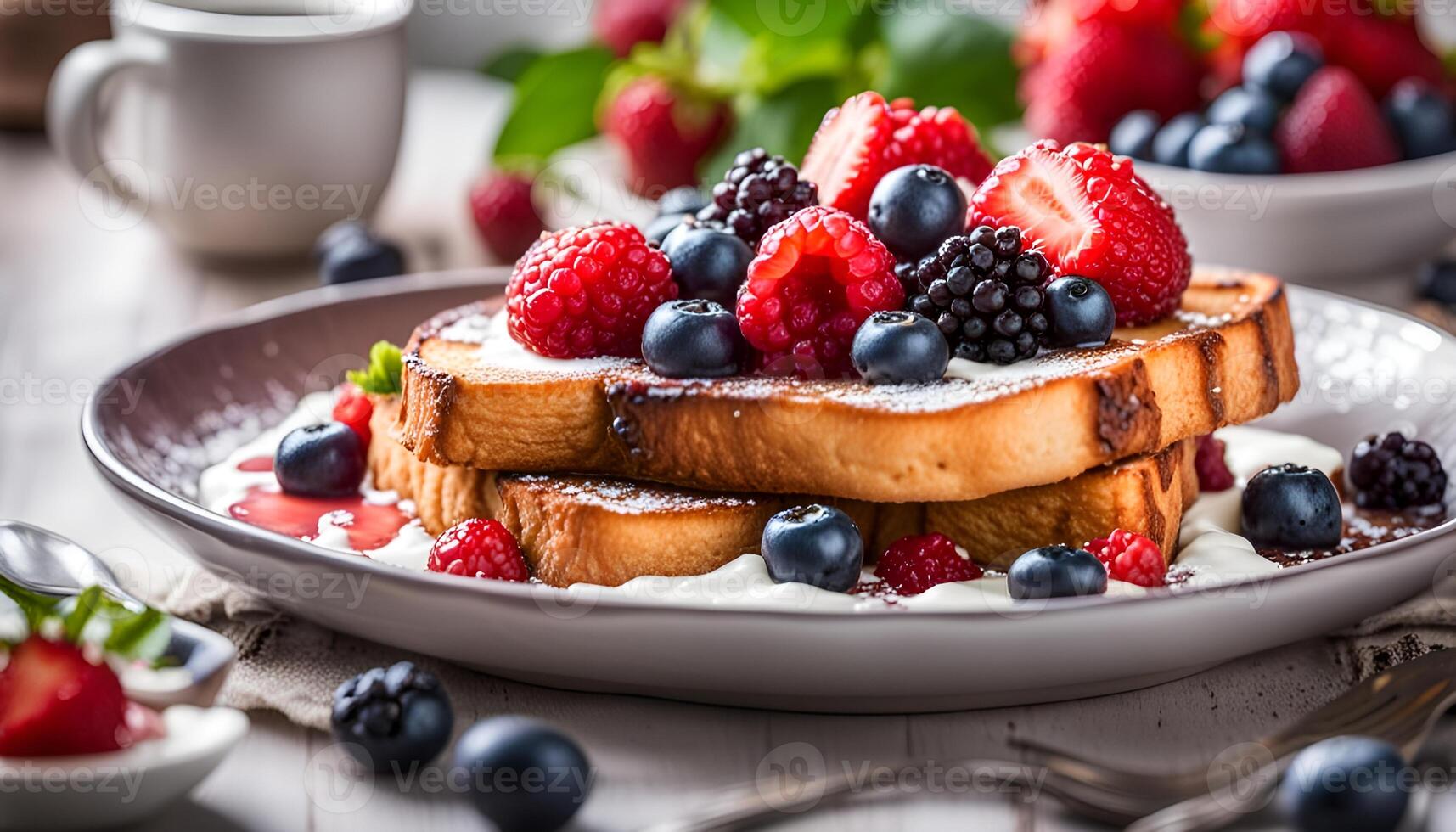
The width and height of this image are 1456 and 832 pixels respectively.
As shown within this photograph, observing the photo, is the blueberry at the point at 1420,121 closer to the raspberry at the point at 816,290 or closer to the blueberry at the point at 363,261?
the raspberry at the point at 816,290

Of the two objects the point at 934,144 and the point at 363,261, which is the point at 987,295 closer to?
the point at 934,144

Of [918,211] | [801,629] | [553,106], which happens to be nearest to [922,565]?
[801,629]

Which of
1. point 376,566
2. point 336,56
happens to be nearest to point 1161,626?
point 376,566

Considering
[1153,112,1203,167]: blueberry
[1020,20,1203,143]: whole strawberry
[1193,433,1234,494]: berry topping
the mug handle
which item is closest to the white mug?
the mug handle

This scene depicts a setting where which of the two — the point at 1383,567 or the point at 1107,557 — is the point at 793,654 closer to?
the point at 1107,557

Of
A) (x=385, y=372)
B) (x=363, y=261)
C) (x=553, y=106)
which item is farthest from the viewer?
(x=553, y=106)

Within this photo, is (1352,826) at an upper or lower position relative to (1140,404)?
lower
